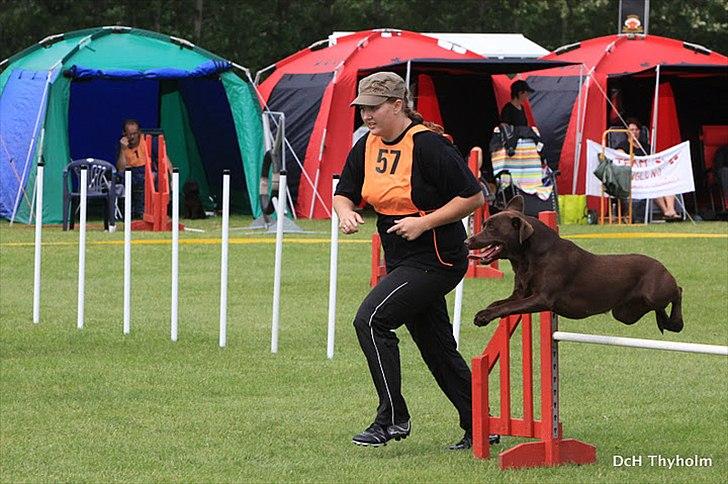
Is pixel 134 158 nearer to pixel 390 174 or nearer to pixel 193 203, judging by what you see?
pixel 193 203

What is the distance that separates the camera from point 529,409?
23.1 feet

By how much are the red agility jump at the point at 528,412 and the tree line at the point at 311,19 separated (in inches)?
1094

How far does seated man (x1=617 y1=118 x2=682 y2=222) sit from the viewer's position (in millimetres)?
22953

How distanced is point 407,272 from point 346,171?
58cm

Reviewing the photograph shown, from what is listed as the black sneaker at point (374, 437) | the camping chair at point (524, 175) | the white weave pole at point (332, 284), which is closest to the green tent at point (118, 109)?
the camping chair at point (524, 175)

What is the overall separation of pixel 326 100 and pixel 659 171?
4.90m

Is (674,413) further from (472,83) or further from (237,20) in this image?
(237,20)

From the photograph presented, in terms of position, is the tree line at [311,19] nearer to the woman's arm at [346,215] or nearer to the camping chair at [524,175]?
the camping chair at [524,175]

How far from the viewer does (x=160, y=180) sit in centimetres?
2114

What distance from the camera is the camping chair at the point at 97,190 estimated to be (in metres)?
20.6

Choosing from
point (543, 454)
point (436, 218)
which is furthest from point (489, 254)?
point (543, 454)

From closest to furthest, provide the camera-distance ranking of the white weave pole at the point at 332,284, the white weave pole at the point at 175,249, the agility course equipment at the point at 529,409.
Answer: the agility course equipment at the point at 529,409 → the white weave pole at the point at 332,284 → the white weave pole at the point at 175,249

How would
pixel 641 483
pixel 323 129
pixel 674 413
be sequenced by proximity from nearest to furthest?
pixel 641 483 → pixel 674 413 → pixel 323 129

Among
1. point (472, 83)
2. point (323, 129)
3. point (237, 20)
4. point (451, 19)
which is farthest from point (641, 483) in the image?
point (451, 19)
